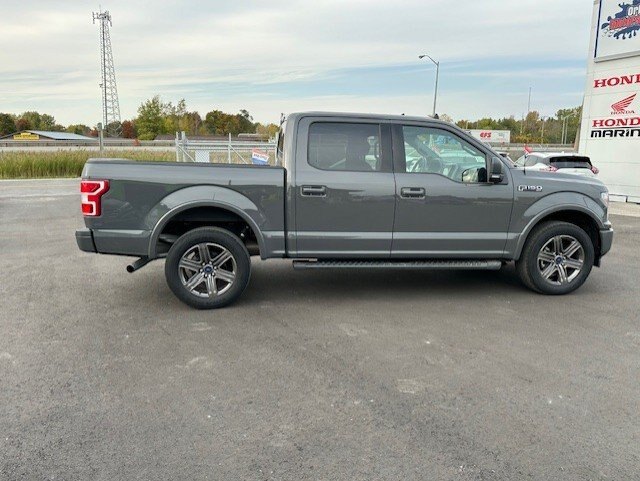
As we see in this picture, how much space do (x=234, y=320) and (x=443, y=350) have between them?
202cm

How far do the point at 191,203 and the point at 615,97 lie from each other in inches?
577

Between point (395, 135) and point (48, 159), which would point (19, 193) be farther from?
point (395, 135)

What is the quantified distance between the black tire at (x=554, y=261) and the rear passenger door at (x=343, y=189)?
66.2 inches

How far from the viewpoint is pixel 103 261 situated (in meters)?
7.51

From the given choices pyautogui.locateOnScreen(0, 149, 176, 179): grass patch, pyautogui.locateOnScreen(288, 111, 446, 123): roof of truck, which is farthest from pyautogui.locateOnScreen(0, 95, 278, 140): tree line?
pyautogui.locateOnScreen(288, 111, 446, 123): roof of truck

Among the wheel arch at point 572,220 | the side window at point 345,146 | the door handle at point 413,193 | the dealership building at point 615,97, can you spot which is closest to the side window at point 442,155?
the door handle at point 413,193

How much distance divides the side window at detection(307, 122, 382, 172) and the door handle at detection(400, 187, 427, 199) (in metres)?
0.37

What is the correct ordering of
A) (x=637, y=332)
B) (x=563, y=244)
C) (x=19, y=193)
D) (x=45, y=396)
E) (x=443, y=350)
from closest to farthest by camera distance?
(x=45, y=396), (x=443, y=350), (x=637, y=332), (x=563, y=244), (x=19, y=193)

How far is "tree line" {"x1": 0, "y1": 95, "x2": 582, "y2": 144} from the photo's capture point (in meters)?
74.4

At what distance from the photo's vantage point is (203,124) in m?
94.6

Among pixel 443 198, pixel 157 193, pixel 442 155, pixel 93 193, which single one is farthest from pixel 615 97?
pixel 93 193

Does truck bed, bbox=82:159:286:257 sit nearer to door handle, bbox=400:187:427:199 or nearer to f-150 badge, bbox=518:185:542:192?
door handle, bbox=400:187:427:199

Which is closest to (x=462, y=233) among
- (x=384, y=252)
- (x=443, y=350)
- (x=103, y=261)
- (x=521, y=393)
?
(x=384, y=252)

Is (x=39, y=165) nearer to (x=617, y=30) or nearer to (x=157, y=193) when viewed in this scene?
(x=157, y=193)
